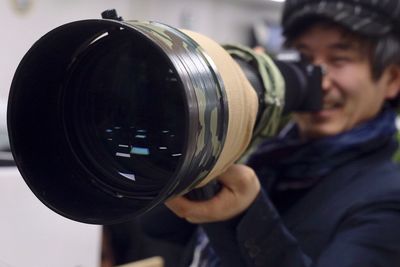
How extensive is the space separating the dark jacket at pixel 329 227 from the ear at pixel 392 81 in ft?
0.42

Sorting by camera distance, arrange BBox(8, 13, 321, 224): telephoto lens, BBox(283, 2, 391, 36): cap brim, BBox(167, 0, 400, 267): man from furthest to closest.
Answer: BBox(283, 2, 391, 36): cap brim < BBox(167, 0, 400, 267): man < BBox(8, 13, 321, 224): telephoto lens

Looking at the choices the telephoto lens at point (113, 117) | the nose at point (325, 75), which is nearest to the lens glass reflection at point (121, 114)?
the telephoto lens at point (113, 117)

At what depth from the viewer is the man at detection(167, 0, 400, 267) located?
21.1 inches

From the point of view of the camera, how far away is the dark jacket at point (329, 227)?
0.54 metres

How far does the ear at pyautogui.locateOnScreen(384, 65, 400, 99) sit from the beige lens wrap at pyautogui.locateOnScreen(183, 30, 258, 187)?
0.36 metres

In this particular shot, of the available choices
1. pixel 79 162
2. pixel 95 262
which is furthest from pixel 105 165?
pixel 95 262

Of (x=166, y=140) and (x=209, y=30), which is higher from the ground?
(x=166, y=140)

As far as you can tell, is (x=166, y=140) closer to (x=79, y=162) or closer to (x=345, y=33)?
(x=79, y=162)

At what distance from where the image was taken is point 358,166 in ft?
2.17

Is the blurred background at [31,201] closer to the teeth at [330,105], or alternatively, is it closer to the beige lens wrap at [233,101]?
the beige lens wrap at [233,101]

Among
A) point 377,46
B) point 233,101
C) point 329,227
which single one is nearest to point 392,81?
point 377,46

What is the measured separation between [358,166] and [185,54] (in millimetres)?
380

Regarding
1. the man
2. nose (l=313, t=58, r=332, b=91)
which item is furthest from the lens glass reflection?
nose (l=313, t=58, r=332, b=91)

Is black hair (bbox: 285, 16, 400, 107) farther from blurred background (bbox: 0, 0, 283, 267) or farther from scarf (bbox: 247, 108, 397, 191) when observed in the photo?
blurred background (bbox: 0, 0, 283, 267)
